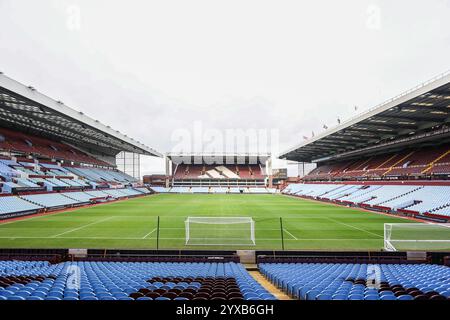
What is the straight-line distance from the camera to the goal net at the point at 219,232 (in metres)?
17.7

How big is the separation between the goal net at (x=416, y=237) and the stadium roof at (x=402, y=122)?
10.6 m

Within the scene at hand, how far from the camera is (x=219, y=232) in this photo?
20828mm

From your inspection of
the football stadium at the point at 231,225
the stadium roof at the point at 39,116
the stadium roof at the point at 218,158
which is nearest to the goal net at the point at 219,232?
the football stadium at the point at 231,225

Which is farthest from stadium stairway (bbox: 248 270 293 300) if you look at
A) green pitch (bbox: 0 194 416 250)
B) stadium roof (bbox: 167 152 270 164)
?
stadium roof (bbox: 167 152 270 164)

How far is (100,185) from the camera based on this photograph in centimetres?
5506

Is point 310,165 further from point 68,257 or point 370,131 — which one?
point 68,257

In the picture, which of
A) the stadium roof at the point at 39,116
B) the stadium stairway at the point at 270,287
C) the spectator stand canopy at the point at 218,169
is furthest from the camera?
the spectator stand canopy at the point at 218,169

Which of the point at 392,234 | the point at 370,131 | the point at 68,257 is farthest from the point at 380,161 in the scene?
the point at 68,257

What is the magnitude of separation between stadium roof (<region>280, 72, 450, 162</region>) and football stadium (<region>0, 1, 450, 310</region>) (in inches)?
7.1

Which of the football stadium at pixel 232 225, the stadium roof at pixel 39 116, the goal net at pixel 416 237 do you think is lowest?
the goal net at pixel 416 237

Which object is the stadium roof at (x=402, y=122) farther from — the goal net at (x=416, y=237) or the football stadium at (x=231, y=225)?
the goal net at (x=416, y=237)

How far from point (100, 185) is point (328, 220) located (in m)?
44.7

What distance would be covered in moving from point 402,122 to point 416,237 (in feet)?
65.0

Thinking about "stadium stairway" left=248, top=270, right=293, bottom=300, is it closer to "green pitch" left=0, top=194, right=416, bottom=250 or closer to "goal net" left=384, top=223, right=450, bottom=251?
"green pitch" left=0, top=194, right=416, bottom=250
